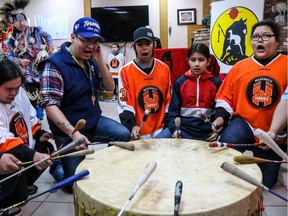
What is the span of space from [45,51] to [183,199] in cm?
317

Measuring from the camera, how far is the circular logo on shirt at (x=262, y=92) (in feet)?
6.37

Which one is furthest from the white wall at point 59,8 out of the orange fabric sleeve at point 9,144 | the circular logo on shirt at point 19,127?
the orange fabric sleeve at point 9,144

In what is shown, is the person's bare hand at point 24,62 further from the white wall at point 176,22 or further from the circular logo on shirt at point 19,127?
the white wall at point 176,22

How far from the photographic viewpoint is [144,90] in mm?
2254

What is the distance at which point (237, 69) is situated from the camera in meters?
2.08

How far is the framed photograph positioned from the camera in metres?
6.86

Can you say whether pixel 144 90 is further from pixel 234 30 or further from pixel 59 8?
pixel 59 8

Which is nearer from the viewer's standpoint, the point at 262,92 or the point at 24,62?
the point at 262,92

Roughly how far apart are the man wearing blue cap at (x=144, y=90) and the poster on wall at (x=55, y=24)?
218 inches

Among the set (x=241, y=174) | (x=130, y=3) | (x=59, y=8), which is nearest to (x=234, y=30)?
(x=241, y=174)

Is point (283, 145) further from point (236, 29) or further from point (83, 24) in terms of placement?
point (236, 29)

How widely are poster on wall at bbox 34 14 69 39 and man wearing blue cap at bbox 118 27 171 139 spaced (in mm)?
5528

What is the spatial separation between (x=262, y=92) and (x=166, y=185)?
1235 millimetres

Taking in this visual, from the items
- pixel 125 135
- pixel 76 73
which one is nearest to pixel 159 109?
pixel 125 135
